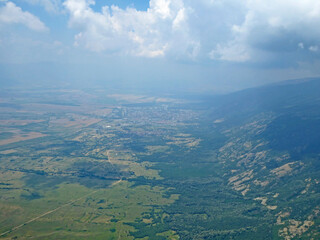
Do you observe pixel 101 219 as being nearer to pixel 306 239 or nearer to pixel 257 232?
pixel 257 232

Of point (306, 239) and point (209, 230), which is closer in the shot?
point (306, 239)

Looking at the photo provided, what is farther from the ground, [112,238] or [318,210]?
[318,210]

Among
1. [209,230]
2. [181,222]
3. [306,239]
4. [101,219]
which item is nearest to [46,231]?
[101,219]

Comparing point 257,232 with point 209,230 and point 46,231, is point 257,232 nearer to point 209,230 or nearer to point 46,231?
point 209,230

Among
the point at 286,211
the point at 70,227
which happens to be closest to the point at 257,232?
the point at 286,211

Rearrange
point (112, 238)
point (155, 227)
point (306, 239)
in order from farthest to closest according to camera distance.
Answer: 1. point (155, 227)
2. point (112, 238)
3. point (306, 239)

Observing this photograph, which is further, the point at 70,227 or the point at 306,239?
the point at 70,227

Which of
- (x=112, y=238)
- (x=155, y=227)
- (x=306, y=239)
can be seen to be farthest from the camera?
(x=155, y=227)
